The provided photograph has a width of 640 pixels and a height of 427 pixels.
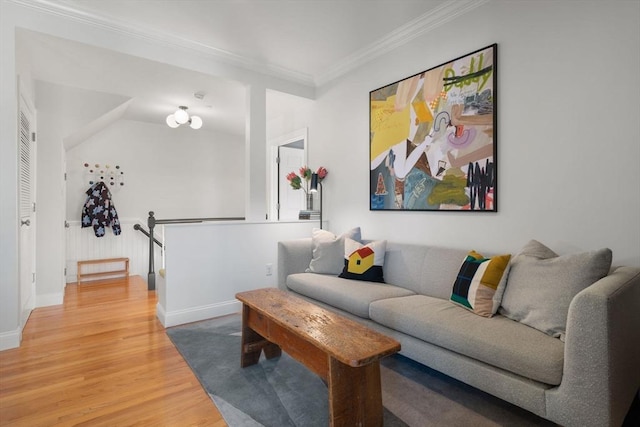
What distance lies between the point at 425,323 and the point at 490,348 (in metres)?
0.39

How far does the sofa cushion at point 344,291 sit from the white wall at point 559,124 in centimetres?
71

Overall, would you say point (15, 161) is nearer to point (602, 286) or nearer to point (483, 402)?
point (483, 402)

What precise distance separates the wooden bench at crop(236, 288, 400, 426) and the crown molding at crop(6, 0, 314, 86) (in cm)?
265

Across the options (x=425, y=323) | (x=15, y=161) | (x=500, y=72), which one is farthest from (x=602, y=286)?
(x=15, y=161)

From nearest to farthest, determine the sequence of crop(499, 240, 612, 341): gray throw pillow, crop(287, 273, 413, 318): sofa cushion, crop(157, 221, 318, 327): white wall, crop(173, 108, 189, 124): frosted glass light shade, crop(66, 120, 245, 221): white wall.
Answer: crop(499, 240, 612, 341): gray throw pillow, crop(287, 273, 413, 318): sofa cushion, crop(157, 221, 318, 327): white wall, crop(173, 108, 189, 124): frosted glass light shade, crop(66, 120, 245, 221): white wall

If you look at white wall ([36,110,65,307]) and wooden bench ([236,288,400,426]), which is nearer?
wooden bench ([236,288,400,426])

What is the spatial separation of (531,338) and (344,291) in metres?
1.27

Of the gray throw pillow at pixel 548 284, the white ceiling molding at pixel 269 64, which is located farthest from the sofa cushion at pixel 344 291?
the white ceiling molding at pixel 269 64

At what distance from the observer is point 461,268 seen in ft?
7.47

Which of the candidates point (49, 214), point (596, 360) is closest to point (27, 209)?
point (49, 214)

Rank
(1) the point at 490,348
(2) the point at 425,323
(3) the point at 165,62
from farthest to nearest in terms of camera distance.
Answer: (3) the point at 165,62
(2) the point at 425,323
(1) the point at 490,348

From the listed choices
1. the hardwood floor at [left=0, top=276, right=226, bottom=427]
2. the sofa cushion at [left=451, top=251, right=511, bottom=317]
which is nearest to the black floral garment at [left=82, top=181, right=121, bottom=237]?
the hardwood floor at [left=0, top=276, right=226, bottom=427]

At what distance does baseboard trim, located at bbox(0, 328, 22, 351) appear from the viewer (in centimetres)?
254

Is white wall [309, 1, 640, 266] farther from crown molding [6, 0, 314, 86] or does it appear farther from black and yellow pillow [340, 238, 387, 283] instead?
crown molding [6, 0, 314, 86]
